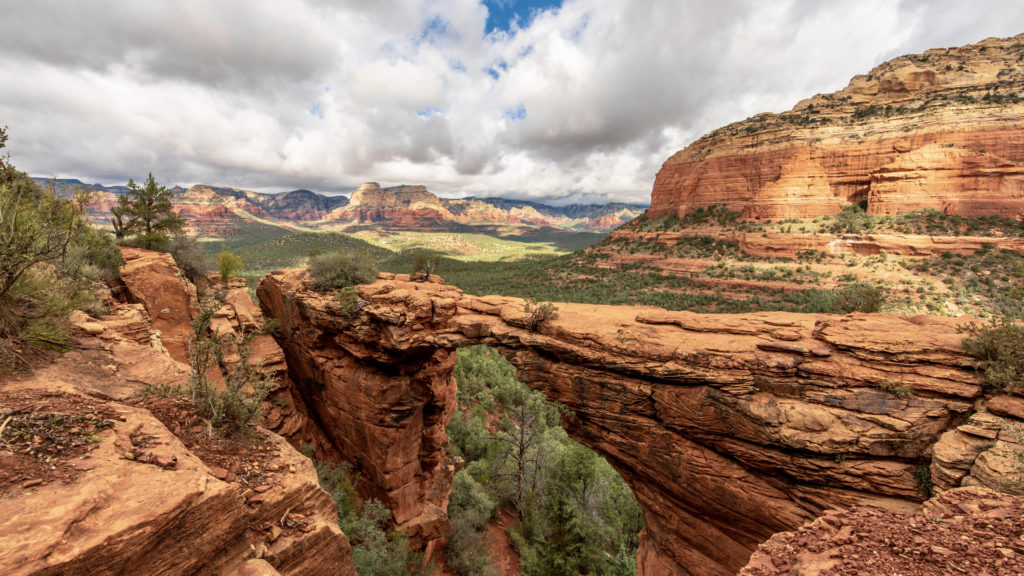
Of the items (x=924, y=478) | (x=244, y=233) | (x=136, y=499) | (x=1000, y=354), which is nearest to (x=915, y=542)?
(x=924, y=478)

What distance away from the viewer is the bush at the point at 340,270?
42.7 ft

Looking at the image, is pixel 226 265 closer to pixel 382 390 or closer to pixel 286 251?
pixel 382 390

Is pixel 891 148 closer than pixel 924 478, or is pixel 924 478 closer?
pixel 924 478

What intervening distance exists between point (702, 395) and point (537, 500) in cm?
1222

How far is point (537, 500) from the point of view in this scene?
650 inches

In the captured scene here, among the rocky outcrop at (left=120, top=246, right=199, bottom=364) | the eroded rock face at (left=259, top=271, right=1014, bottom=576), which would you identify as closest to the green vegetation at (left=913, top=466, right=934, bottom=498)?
the eroded rock face at (left=259, top=271, right=1014, bottom=576)

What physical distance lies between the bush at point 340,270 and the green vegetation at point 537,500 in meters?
8.61

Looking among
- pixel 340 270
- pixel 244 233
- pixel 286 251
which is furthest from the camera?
pixel 244 233

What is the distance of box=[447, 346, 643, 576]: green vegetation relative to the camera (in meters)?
11.1

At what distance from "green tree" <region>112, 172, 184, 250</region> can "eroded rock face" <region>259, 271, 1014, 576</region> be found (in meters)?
7.10

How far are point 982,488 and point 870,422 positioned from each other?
182 centimetres

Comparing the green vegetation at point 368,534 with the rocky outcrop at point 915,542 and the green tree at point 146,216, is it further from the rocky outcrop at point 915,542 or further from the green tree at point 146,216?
the green tree at point 146,216

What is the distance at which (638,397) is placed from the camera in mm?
8680

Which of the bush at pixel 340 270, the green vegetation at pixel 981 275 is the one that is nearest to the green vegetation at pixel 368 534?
the bush at pixel 340 270
